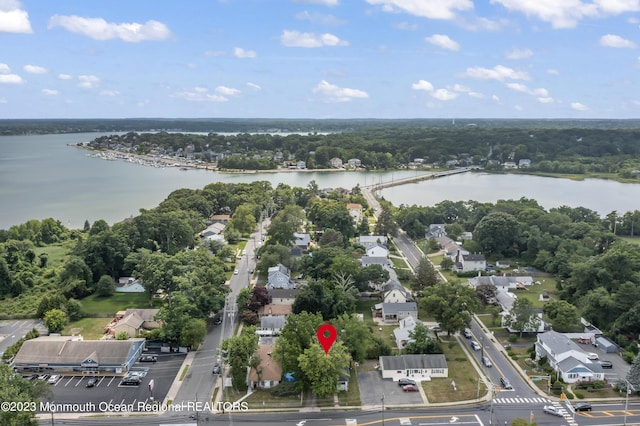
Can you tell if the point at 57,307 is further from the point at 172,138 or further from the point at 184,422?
the point at 172,138

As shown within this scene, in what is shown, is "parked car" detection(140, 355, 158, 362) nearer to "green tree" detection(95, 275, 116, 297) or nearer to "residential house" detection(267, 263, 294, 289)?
"residential house" detection(267, 263, 294, 289)

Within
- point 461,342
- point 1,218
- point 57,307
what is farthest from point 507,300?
point 1,218

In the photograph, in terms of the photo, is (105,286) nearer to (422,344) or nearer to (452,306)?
(422,344)

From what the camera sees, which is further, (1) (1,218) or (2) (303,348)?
(1) (1,218)

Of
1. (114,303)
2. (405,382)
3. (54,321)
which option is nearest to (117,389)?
(54,321)

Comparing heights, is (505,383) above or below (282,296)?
below

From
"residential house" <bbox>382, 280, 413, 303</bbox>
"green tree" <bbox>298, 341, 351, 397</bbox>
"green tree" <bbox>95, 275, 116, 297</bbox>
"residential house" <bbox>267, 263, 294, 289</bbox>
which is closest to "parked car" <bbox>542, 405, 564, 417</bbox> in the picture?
"green tree" <bbox>298, 341, 351, 397</bbox>
